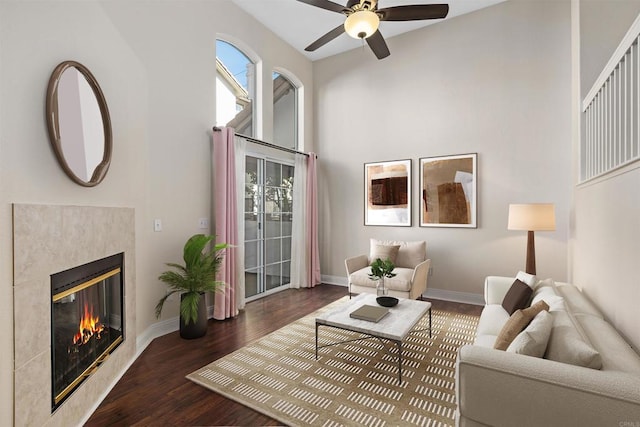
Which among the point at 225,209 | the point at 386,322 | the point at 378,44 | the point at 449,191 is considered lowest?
the point at 386,322

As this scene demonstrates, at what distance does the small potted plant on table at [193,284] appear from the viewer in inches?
125

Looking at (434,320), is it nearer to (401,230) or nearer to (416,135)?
(401,230)

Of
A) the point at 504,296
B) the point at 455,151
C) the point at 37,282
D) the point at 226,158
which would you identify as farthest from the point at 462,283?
the point at 37,282

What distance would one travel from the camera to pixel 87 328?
215cm

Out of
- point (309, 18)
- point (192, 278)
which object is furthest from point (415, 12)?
point (192, 278)

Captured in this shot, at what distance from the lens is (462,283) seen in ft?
14.9

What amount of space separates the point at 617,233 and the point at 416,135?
3271 mm

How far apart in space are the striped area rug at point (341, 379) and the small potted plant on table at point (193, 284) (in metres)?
0.64

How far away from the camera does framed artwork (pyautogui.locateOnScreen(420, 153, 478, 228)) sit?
4465mm

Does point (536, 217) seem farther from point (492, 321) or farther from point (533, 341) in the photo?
point (533, 341)

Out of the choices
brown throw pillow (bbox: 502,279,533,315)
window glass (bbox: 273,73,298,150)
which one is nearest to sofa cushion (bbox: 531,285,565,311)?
brown throw pillow (bbox: 502,279,533,315)

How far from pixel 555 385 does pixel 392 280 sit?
9.22 ft

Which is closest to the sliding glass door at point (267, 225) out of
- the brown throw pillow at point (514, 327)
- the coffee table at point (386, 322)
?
the coffee table at point (386, 322)

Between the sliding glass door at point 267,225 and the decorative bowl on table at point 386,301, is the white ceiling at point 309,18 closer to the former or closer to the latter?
the sliding glass door at point 267,225
